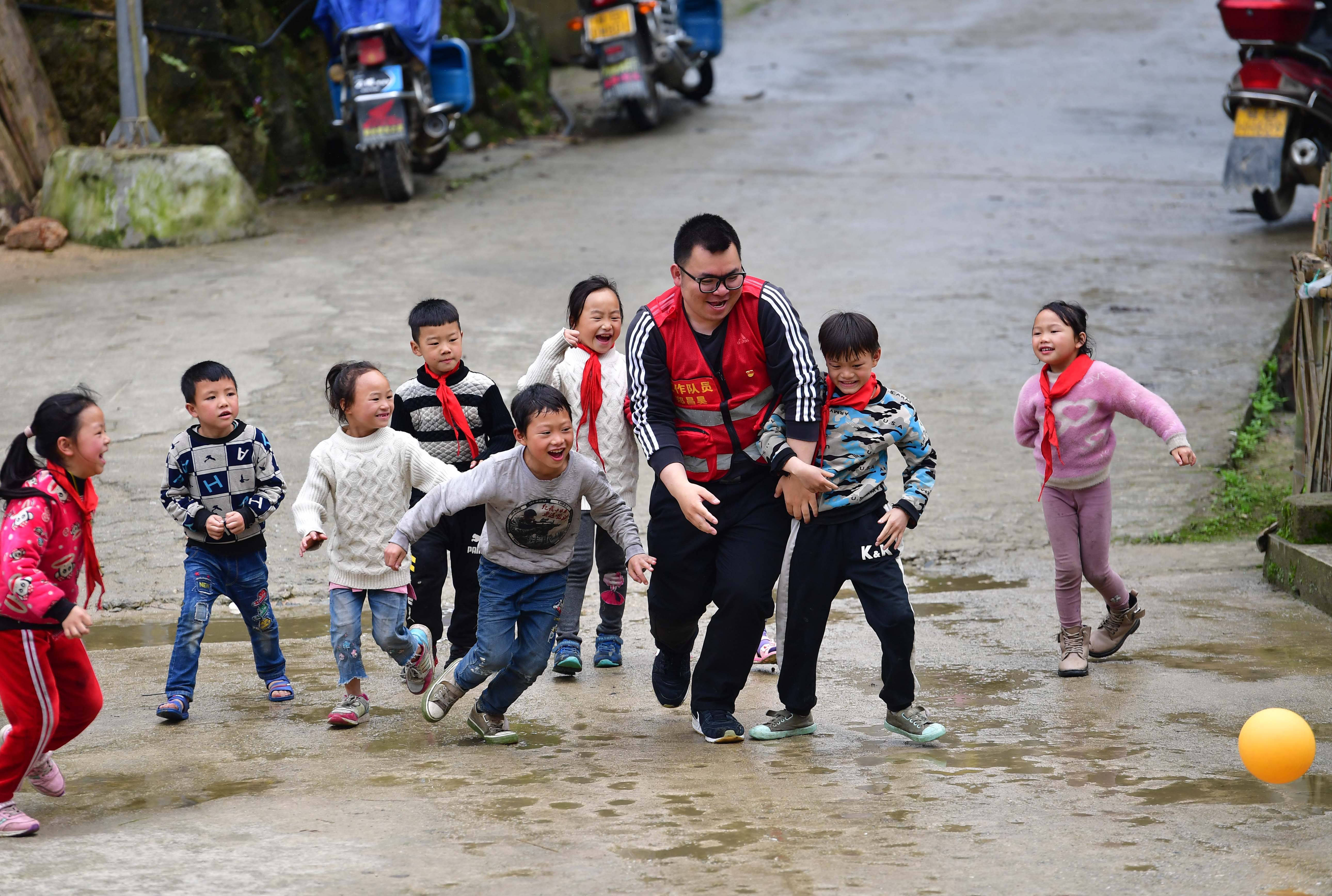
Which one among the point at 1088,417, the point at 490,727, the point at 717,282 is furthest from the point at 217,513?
the point at 1088,417

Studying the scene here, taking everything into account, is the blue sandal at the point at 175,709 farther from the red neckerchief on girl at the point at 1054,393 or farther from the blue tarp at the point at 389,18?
the blue tarp at the point at 389,18

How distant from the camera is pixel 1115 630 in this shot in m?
5.20

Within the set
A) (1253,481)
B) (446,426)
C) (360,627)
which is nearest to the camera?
(360,627)

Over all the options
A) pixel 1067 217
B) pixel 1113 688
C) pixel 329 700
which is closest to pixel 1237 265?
pixel 1067 217

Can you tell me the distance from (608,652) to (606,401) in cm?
95

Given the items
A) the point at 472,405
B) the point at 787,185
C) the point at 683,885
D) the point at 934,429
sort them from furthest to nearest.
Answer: the point at 787,185 < the point at 934,429 < the point at 472,405 < the point at 683,885

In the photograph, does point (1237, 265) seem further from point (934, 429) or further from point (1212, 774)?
point (1212, 774)

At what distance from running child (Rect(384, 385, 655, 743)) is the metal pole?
23.9 feet

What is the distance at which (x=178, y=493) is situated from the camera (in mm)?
4754

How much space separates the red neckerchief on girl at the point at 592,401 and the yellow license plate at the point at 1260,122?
6839 mm

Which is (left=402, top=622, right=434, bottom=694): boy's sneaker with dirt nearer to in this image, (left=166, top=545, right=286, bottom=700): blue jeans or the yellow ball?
(left=166, top=545, right=286, bottom=700): blue jeans

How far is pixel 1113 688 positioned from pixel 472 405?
2.47 meters

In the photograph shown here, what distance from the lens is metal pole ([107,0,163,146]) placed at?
10180 mm

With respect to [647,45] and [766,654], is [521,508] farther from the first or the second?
[647,45]
